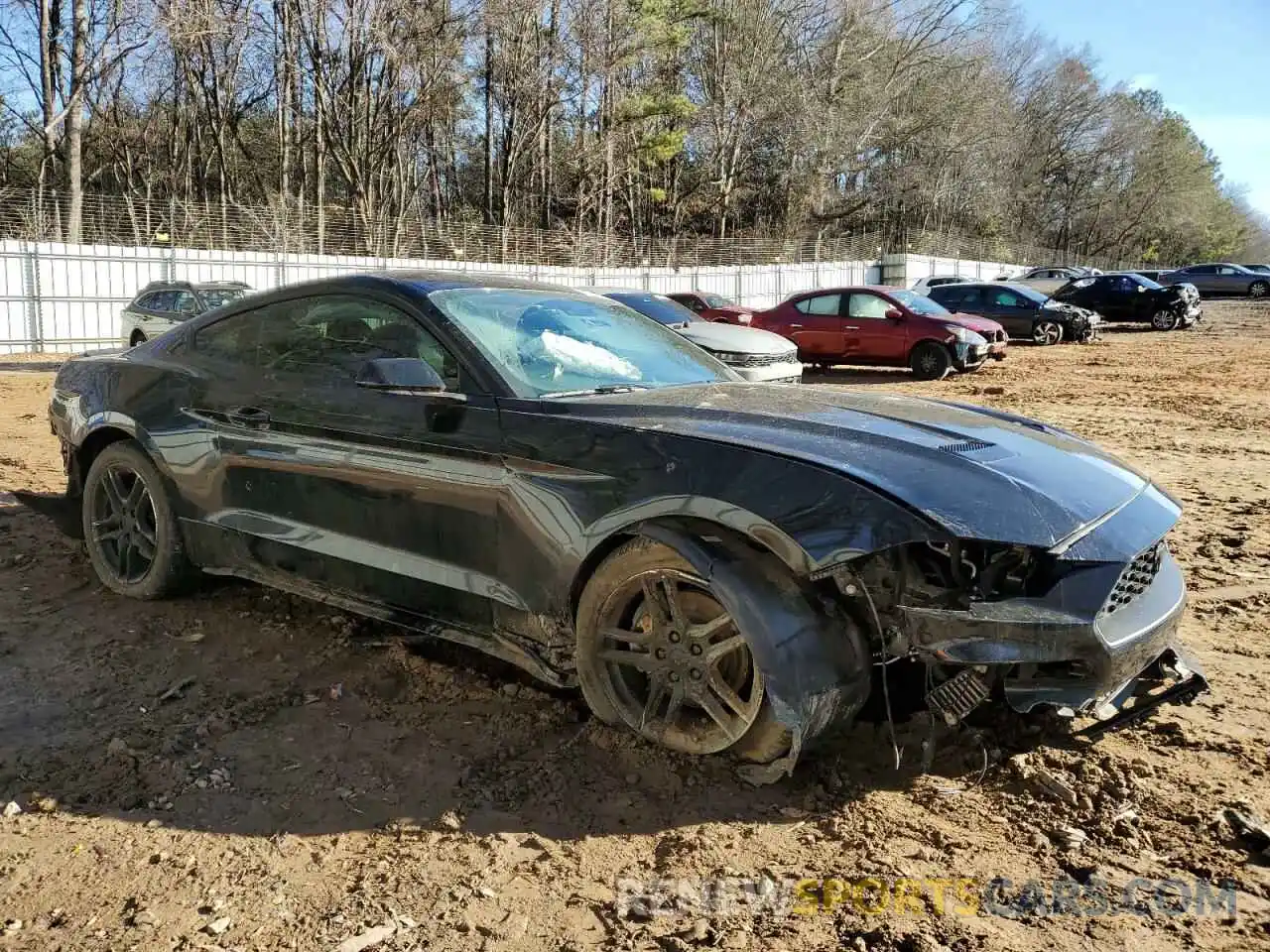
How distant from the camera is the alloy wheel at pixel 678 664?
110 inches

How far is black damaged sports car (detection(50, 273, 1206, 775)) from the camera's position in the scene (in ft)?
8.48

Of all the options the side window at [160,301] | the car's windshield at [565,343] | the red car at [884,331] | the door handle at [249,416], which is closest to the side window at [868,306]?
the red car at [884,331]

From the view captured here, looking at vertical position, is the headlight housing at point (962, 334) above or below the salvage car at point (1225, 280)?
below

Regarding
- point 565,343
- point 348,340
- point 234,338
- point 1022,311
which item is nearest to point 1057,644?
point 565,343

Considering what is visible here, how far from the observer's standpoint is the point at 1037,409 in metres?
12.0

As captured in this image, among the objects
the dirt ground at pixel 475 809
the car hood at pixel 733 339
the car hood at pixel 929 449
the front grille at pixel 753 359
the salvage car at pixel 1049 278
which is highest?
the salvage car at pixel 1049 278

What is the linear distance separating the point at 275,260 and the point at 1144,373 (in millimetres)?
19725

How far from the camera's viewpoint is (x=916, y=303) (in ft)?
55.0

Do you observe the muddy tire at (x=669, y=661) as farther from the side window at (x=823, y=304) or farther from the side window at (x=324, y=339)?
the side window at (x=823, y=304)

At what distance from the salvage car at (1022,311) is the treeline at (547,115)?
16.1m

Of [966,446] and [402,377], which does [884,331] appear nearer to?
[966,446]

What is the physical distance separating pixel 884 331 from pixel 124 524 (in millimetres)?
13620

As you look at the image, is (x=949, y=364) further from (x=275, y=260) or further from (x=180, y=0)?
(x=180, y=0)

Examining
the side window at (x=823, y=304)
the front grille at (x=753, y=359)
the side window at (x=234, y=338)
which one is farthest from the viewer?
the side window at (x=823, y=304)
